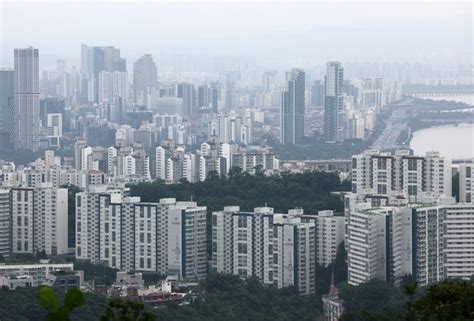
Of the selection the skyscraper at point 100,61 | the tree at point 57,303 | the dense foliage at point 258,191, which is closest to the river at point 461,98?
the skyscraper at point 100,61

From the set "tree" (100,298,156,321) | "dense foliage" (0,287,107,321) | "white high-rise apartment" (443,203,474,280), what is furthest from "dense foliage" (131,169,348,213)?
"tree" (100,298,156,321)

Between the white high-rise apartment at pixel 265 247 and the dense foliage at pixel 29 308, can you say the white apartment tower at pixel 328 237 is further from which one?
the dense foliage at pixel 29 308

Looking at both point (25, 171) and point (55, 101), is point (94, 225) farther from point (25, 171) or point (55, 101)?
point (55, 101)

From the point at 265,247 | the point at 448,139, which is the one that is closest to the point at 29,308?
the point at 265,247

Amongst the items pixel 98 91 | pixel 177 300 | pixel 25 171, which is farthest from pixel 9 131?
pixel 177 300

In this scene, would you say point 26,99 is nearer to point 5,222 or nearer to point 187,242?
point 5,222

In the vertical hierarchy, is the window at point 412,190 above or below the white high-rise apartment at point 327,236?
above
